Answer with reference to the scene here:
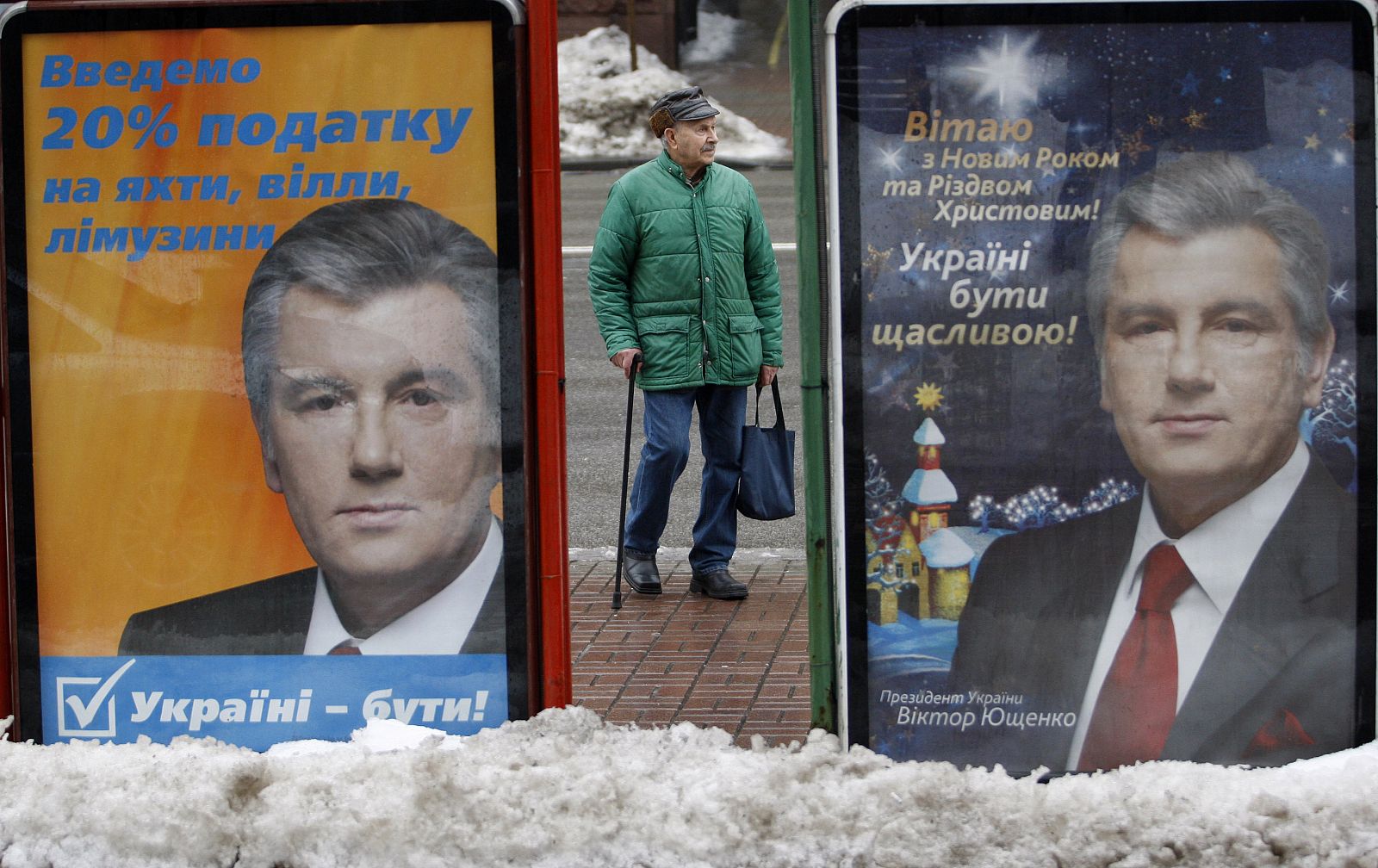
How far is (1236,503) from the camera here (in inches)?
171

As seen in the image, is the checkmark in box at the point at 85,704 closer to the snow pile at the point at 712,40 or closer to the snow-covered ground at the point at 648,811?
the snow-covered ground at the point at 648,811

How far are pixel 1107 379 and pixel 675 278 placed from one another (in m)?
2.60

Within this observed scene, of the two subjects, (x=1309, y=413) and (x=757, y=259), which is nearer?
(x=1309, y=413)

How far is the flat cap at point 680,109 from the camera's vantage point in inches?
257

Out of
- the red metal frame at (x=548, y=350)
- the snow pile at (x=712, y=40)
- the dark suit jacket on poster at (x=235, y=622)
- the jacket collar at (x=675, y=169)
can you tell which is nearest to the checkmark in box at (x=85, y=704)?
the dark suit jacket on poster at (x=235, y=622)

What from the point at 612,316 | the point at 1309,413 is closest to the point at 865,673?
the point at 1309,413

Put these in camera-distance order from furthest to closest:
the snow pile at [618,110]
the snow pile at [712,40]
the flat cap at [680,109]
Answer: the snow pile at [712,40] → the snow pile at [618,110] → the flat cap at [680,109]

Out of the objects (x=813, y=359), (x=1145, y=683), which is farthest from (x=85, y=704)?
(x=1145, y=683)

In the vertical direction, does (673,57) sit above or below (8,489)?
above

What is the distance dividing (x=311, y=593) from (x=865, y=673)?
149cm

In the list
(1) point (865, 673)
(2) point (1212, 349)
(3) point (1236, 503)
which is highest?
(2) point (1212, 349)

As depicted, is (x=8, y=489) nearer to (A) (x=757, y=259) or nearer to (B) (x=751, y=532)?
(A) (x=757, y=259)

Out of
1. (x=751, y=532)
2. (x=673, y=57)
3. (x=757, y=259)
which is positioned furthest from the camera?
(x=673, y=57)

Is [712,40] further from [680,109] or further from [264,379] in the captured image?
[264,379]
